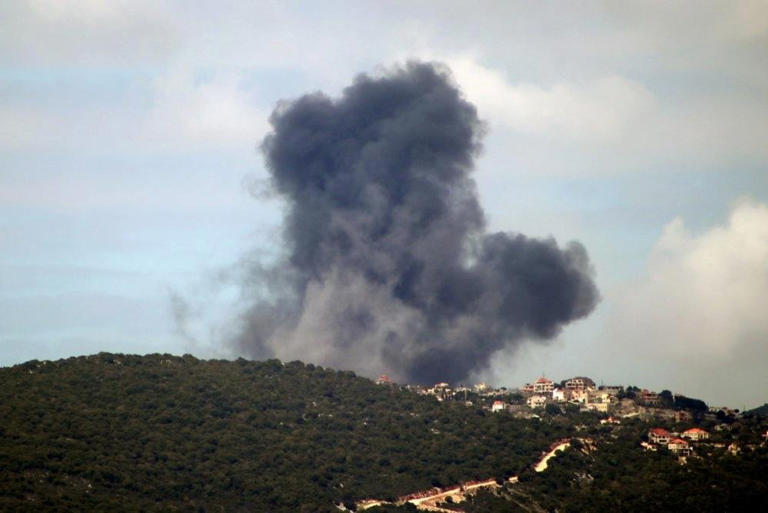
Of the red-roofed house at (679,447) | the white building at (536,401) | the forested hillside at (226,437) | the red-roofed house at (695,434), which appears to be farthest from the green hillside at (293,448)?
the white building at (536,401)

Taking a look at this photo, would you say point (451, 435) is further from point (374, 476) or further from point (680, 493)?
point (680, 493)

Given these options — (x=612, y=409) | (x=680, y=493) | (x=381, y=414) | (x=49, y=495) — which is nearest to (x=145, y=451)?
(x=49, y=495)

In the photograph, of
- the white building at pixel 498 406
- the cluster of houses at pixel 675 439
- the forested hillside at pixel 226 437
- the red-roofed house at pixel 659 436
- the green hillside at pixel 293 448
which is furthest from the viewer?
the white building at pixel 498 406

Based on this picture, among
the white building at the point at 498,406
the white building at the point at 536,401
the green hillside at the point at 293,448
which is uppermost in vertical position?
the white building at the point at 536,401

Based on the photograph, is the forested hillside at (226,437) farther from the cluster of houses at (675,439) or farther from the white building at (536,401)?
the white building at (536,401)

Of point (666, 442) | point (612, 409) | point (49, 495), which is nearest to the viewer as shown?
point (49, 495)

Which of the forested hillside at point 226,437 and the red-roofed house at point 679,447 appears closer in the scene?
the forested hillside at point 226,437

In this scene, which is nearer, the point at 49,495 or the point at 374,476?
the point at 49,495
